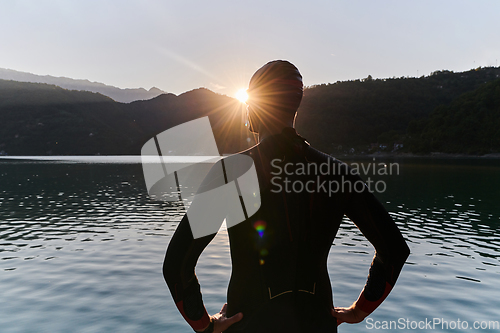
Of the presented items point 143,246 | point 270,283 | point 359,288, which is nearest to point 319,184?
point 270,283

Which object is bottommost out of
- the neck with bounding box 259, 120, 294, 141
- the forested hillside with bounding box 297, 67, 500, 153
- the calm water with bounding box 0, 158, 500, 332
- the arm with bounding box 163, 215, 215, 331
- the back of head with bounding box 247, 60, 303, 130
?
the calm water with bounding box 0, 158, 500, 332

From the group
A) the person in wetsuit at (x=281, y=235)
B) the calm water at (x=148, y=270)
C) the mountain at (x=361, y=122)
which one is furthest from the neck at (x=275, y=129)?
the mountain at (x=361, y=122)

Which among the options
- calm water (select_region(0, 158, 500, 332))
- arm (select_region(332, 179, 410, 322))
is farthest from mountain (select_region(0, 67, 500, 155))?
Answer: arm (select_region(332, 179, 410, 322))

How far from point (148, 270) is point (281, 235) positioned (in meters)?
10.2

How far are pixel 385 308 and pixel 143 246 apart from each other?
9.05 m

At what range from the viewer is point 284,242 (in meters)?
1.55

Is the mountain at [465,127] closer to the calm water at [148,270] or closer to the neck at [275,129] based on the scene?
the calm water at [148,270]

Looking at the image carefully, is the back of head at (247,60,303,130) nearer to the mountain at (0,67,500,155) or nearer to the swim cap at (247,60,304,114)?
the swim cap at (247,60,304,114)

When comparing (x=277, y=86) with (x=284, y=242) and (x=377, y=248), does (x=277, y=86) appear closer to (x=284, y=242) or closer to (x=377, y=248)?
(x=284, y=242)

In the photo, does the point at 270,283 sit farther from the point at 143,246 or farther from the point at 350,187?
the point at 143,246

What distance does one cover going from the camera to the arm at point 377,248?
5.31ft

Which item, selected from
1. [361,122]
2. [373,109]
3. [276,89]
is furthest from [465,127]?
[276,89]

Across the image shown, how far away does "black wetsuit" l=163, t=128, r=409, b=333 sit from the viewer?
4.99ft

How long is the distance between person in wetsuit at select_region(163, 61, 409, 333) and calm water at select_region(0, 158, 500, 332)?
623 centimetres
